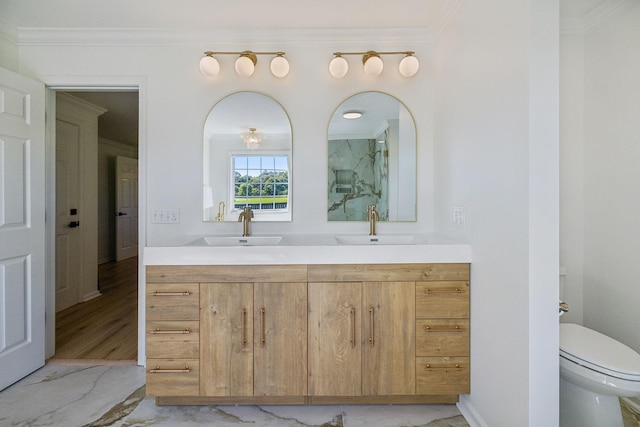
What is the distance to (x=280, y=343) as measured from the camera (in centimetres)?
174

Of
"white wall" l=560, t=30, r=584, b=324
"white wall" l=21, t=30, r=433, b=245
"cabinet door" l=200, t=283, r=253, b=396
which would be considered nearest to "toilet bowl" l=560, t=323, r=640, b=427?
"white wall" l=560, t=30, r=584, b=324

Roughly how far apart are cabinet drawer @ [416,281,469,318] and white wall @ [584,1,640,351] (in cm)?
98

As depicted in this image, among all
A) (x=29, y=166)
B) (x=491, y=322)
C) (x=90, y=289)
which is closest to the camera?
(x=491, y=322)

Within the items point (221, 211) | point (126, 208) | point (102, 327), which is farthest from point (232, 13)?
point (126, 208)

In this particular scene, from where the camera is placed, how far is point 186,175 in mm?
2324

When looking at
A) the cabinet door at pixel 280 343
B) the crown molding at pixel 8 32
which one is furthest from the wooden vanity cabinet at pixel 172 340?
the crown molding at pixel 8 32

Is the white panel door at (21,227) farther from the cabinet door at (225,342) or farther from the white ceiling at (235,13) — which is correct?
the cabinet door at (225,342)

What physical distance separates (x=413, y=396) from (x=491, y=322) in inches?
26.9

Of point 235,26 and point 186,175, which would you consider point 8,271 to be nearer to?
point 186,175

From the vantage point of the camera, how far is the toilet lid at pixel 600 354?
124 centimetres

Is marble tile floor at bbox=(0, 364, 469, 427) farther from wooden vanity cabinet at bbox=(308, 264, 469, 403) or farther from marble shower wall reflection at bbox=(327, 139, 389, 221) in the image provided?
marble shower wall reflection at bbox=(327, 139, 389, 221)

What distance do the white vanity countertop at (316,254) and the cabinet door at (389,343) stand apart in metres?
0.17

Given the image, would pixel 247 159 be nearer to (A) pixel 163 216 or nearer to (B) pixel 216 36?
(A) pixel 163 216

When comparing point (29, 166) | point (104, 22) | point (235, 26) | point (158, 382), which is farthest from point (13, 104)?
point (158, 382)
